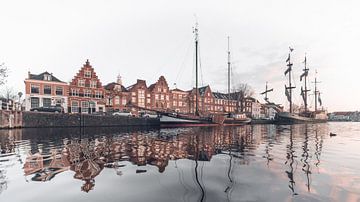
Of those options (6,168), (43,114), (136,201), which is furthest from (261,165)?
(43,114)

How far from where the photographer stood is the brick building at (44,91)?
52562 millimetres

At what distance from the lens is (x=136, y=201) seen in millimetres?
5148

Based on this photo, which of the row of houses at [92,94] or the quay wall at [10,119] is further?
the row of houses at [92,94]

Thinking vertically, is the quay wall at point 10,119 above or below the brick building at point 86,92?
below

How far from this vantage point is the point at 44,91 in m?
54.4

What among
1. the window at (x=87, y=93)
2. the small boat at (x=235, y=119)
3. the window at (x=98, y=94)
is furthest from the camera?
the window at (x=98, y=94)

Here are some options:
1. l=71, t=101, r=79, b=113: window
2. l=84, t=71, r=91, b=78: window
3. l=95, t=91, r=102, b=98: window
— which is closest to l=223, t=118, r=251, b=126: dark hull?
l=95, t=91, r=102, b=98: window

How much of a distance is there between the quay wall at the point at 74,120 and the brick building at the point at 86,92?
1760 cm

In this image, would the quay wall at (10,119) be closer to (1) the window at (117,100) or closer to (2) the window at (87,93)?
(2) the window at (87,93)

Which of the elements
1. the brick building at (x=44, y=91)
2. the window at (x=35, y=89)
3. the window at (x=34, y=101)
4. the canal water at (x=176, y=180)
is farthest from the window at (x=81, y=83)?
the canal water at (x=176, y=180)

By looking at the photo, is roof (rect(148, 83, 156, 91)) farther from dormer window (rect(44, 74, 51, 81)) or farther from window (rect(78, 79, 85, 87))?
dormer window (rect(44, 74, 51, 81))

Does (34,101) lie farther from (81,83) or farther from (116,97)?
(116,97)

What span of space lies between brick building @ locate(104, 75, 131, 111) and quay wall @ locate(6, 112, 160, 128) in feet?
65.3

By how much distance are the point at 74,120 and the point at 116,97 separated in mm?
28329
